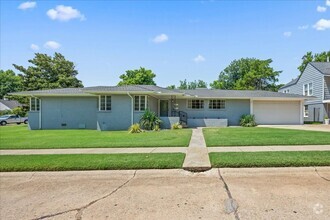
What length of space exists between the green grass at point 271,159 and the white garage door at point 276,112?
647 inches

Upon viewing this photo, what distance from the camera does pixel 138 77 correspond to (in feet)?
151

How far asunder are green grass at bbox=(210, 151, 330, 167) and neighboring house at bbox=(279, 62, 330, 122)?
21507 mm

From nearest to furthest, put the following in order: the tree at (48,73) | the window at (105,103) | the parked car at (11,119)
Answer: the window at (105,103) → the parked car at (11,119) → the tree at (48,73)

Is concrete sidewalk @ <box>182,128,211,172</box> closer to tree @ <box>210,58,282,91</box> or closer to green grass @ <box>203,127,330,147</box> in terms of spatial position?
green grass @ <box>203,127,330,147</box>

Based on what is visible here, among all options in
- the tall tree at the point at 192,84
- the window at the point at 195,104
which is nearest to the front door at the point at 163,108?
the window at the point at 195,104

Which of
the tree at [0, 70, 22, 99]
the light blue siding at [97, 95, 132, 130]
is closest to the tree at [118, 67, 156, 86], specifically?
the light blue siding at [97, 95, 132, 130]

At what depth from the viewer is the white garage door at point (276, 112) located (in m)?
23.4

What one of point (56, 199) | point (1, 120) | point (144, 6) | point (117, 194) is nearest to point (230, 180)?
point (117, 194)

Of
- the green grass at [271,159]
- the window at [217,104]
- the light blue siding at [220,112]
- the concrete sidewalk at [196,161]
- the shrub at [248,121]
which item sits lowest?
the concrete sidewalk at [196,161]

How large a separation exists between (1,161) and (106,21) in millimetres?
10118

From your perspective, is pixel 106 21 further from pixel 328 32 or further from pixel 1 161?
pixel 328 32

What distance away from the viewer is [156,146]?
975 centimetres

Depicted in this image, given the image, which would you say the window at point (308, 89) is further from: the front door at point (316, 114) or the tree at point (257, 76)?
the tree at point (257, 76)

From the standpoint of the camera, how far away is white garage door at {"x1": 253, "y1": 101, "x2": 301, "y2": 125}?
23.4 metres
